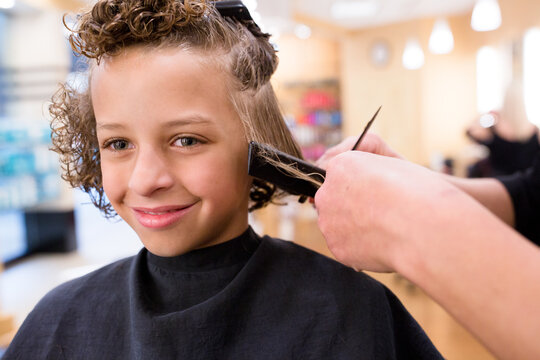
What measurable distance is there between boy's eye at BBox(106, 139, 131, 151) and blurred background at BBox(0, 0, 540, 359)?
23 cm

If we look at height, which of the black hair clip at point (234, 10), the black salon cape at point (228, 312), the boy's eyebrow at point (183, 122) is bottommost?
the black salon cape at point (228, 312)

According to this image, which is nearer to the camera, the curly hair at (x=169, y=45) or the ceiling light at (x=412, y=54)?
the curly hair at (x=169, y=45)

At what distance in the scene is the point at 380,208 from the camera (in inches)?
22.3

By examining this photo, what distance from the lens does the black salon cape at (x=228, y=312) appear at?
30.6 inches

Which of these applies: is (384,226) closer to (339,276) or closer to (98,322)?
(339,276)

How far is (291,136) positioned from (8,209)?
4051 mm

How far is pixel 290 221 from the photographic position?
19.8 ft

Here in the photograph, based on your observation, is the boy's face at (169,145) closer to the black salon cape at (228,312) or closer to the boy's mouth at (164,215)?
the boy's mouth at (164,215)

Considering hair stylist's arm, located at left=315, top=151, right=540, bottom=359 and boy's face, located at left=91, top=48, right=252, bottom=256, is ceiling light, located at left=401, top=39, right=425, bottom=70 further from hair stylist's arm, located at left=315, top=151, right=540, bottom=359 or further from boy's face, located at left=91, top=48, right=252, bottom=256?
hair stylist's arm, located at left=315, top=151, right=540, bottom=359

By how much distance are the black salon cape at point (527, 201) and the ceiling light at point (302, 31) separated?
5.12m

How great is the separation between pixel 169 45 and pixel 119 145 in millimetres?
208

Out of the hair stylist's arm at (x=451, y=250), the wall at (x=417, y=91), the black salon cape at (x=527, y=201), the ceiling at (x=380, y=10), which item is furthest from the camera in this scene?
the wall at (x=417, y=91)

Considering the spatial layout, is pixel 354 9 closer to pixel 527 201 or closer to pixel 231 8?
pixel 527 201

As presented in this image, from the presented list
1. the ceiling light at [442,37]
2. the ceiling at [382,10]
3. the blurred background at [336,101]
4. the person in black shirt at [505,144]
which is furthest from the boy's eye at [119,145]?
the ceiling light at [442,37]
